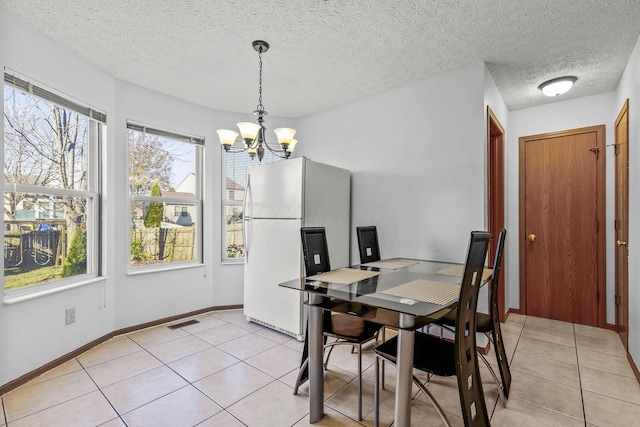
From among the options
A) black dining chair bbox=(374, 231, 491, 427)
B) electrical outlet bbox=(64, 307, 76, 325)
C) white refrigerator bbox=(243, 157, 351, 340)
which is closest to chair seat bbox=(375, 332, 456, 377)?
black dining chair bbox=(374, 231, 491, 427)

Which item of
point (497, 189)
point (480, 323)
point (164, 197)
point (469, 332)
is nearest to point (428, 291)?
point (469, 332)

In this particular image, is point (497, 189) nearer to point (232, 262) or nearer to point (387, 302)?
point (387, 302)

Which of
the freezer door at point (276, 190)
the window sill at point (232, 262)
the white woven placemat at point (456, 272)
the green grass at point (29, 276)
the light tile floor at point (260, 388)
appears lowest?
the light tile floor at point (260, 388)

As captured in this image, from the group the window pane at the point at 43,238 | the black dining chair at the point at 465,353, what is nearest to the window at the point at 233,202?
the window pane at the point at 43,238

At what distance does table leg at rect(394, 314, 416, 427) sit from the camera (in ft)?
4.85

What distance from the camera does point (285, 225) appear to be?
126 inches

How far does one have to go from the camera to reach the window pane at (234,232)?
4074 millimetres

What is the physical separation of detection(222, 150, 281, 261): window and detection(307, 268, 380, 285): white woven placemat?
6.78 ft

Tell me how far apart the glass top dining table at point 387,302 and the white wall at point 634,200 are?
1283 mm

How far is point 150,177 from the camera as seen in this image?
3.48 meters

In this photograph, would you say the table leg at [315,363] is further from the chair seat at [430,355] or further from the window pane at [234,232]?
the window pane at [234,232]

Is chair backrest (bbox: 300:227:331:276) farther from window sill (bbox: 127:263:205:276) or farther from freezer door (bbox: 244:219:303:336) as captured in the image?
window sill (bbox: 127:263:205:276)

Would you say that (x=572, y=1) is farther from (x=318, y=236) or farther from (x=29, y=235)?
(x=29, y=235)

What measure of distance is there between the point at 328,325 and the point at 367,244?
3.40ft
